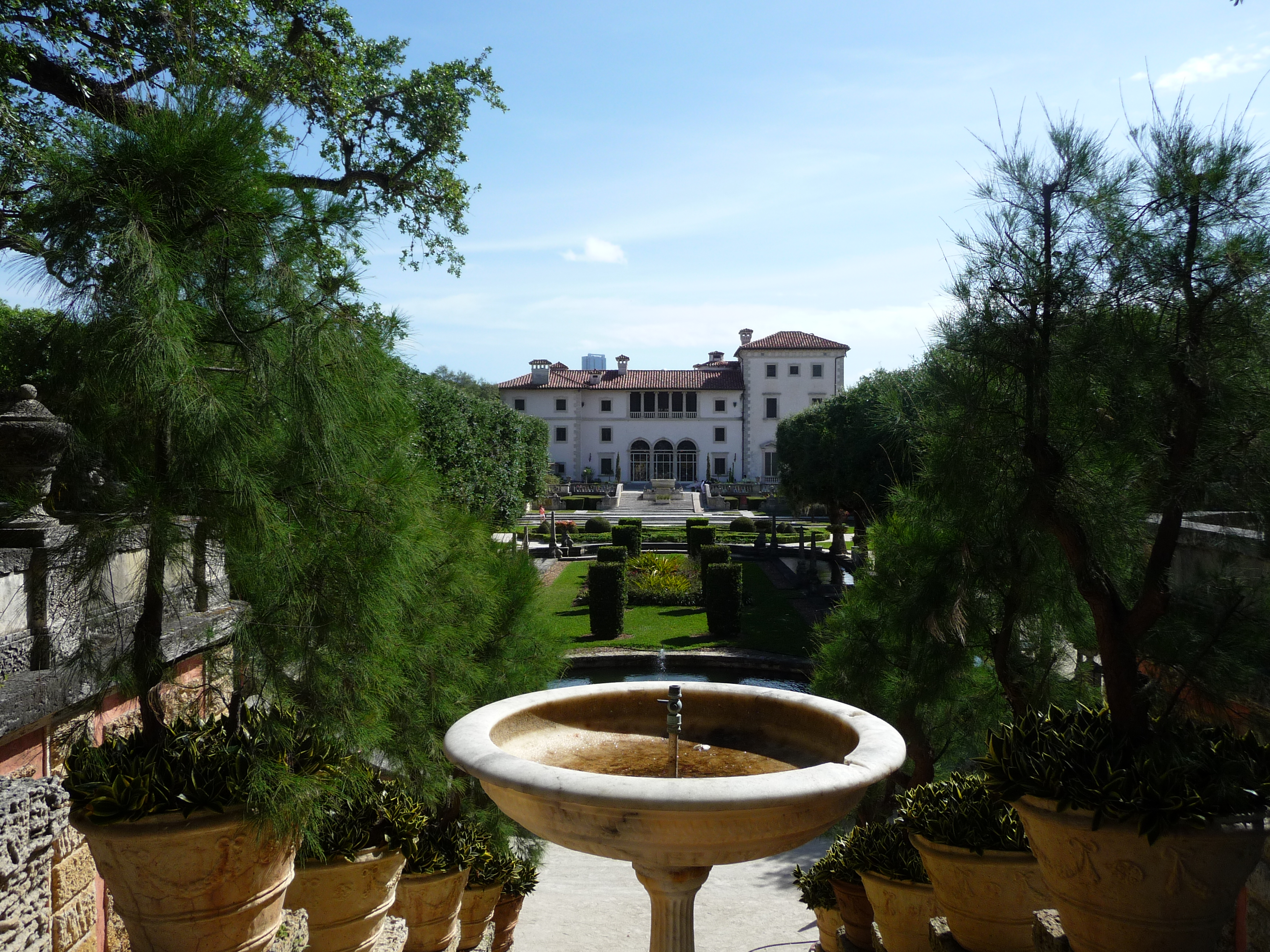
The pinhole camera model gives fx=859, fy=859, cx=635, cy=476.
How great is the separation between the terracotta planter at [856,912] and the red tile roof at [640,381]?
153ft

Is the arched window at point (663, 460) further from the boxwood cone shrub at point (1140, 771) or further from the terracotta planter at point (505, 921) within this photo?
the boxwood cone shrub at point (1140, 771)

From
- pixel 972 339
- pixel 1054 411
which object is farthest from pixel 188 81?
pixel 1054 411

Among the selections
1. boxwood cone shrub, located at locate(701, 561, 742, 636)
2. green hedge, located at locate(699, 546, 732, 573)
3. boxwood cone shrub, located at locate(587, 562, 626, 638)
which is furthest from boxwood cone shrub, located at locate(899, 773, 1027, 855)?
green hedge, located at locate(699, 546, 732, 573)

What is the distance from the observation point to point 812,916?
21.4ft

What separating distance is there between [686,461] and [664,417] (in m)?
Answer: 3.03

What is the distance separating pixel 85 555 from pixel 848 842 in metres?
4.13

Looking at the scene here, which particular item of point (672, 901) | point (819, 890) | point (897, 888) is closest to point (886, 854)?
point (897, 888)

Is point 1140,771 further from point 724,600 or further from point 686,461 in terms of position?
point 686,461

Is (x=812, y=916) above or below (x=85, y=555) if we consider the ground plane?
below

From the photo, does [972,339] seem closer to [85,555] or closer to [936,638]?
[936,638]

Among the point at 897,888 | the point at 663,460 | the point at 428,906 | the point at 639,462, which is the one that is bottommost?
the point at 428,906

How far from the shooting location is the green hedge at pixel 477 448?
13.9 metres

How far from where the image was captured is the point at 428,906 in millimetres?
4703

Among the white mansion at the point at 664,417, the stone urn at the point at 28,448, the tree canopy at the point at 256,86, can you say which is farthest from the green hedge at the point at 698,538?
the white mansion at the point at 664,417
